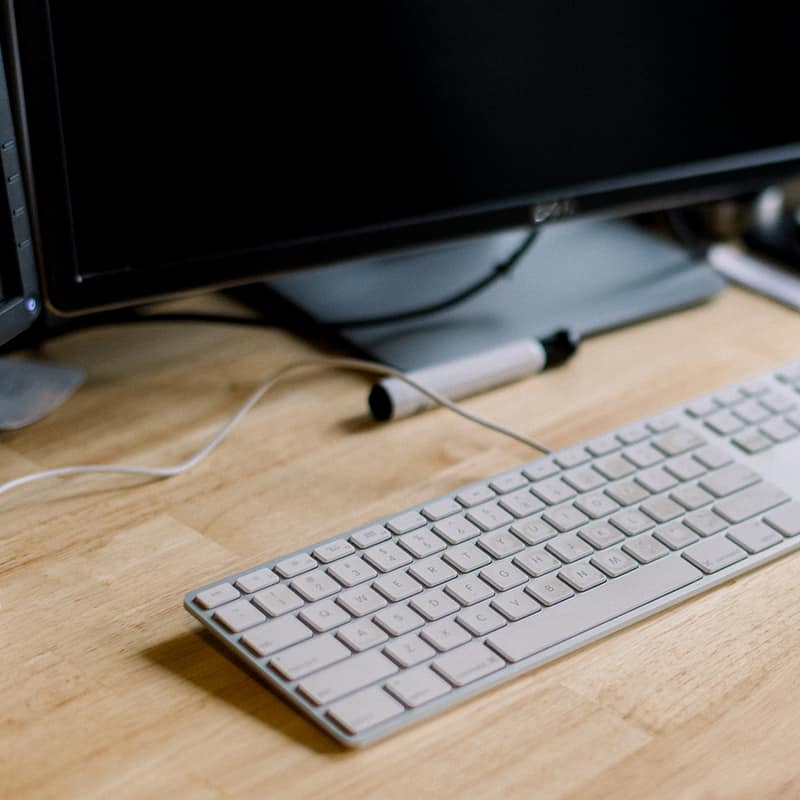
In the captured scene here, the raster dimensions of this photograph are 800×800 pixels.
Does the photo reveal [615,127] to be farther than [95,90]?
Yes

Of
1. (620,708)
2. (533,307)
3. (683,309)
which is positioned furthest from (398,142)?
(620,708)

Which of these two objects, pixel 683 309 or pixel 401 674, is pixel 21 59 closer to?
pixel 401 674

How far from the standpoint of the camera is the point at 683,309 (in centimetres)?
89

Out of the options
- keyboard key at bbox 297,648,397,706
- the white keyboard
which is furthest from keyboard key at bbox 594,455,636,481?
keyboard key at bbox 297,648,397,706

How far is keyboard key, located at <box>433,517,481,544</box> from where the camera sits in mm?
565

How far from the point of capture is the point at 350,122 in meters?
0.70

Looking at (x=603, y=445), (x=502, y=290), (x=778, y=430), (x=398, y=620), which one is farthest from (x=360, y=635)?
A: (x=502, y=290)

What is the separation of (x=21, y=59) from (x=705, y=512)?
43 centimetres

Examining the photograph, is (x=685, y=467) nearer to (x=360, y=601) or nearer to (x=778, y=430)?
(x=778, y=430)

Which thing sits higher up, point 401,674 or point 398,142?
point 398,142

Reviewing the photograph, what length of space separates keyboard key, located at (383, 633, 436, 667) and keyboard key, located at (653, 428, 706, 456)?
23cm

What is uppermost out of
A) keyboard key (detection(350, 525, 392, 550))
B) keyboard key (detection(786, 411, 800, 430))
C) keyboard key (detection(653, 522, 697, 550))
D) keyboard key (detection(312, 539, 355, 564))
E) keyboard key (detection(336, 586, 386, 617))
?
keyboard key (detection(312, 539, 355, 564))

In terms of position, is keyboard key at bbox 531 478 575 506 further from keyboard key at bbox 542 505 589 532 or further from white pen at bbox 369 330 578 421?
white pen at bbox 369 330 578 421

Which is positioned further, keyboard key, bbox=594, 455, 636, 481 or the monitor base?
the monitor base
